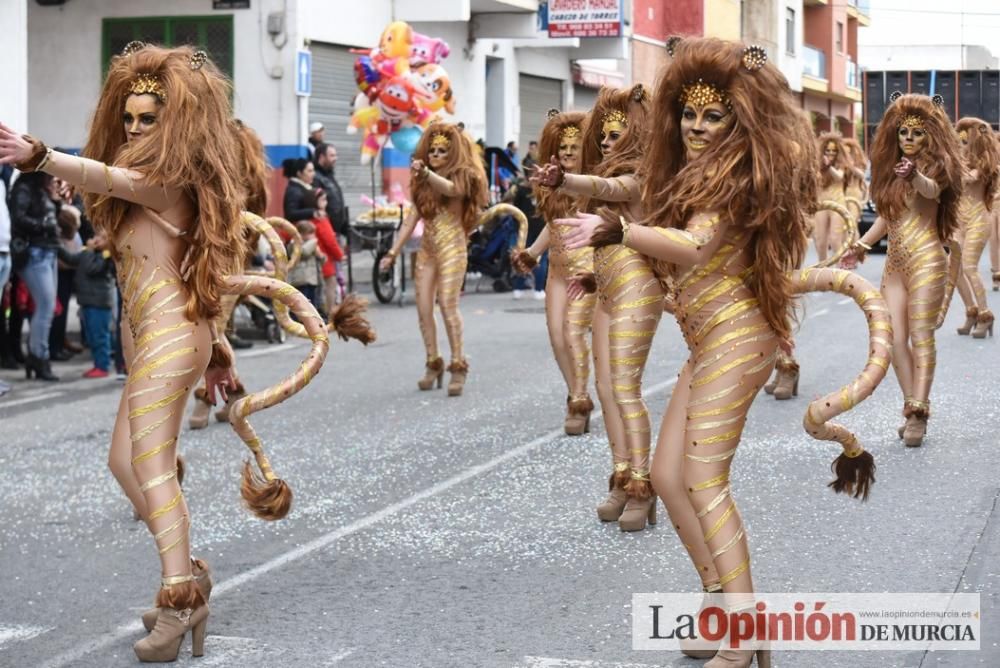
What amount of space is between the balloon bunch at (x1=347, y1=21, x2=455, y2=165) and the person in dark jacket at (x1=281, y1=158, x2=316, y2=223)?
455 cm

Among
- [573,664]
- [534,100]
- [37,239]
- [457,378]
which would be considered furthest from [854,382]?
[534,100]

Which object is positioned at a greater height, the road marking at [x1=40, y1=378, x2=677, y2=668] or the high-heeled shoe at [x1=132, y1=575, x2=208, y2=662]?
the high-heeled shoe at [x1=132, y1=575, x2=208, y2=662]

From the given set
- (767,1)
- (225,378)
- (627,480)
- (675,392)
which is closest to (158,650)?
(225,378)

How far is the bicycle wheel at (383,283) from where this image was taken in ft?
67.5

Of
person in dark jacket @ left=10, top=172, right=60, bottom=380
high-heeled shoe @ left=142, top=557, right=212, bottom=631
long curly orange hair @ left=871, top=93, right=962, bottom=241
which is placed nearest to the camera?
high-heeled shoe @ left=142, top=557, right=212, bottom=631

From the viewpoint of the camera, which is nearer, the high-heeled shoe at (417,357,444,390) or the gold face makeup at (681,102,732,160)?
the gold face makeup at (681,102,732,160)

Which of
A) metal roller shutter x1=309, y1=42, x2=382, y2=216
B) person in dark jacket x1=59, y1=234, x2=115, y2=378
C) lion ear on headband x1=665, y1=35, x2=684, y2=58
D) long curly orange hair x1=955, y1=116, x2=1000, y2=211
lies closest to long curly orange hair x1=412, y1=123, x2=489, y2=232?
person in dark jacket x1=59, y1=234, x2=115, y2=378

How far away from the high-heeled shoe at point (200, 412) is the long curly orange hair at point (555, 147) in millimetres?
2901

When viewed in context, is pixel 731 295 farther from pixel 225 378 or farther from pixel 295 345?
pixel 295 345

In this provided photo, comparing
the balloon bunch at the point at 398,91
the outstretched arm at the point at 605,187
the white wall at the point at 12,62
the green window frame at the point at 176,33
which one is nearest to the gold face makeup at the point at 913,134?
the outstretched arm at the point at 605,187

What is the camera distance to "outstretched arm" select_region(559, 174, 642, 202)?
6465mm

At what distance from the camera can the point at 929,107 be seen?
30.8ft

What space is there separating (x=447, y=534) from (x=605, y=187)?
175cm

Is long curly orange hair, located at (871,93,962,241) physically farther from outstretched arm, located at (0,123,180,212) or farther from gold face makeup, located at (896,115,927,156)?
outstretched arm, located at (0,123,180,212)
